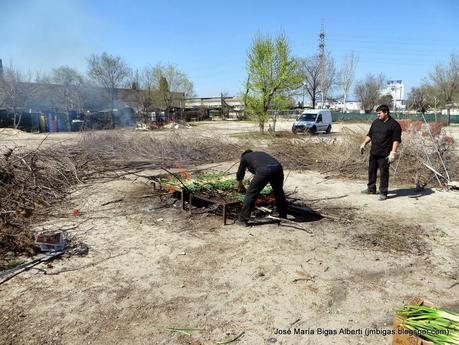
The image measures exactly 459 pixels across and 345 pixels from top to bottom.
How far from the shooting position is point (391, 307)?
337cm

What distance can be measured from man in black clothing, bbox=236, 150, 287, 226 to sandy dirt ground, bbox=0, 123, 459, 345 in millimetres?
362

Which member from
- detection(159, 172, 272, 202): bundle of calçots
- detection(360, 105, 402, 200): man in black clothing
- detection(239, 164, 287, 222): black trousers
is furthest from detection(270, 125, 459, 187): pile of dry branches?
detection(239, 164, 287, 222): black trousers

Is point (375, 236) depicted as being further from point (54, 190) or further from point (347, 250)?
point (54, 190)

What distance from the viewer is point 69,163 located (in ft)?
29.7

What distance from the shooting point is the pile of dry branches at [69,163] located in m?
5.45

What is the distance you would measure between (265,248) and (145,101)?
42.9 m

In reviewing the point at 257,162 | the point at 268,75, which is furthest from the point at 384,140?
the point at 268,75

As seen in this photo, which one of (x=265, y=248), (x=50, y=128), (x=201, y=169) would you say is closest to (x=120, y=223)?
(x=265, y=248)

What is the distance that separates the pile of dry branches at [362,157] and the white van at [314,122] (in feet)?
38.9

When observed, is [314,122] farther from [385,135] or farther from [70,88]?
[70,88]

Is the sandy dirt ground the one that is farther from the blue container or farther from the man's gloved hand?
the blue container

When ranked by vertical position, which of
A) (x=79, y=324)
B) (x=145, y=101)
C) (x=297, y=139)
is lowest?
(x=79, y=324)

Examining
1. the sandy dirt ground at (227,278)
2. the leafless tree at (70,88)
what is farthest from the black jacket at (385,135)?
the leafless tree at (70,88)

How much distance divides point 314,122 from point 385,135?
1838cm
